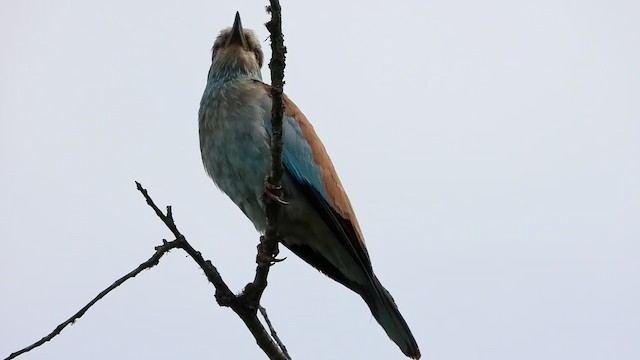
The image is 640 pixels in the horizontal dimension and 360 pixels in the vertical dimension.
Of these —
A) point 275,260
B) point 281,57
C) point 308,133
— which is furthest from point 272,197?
point 308,133

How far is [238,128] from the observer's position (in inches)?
237

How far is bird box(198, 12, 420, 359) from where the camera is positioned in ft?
19.4

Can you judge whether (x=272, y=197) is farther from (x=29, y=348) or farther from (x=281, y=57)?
(x=29, y=348)

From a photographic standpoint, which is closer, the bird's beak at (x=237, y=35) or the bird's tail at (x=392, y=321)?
the bird's tail at (x=392, y=321)

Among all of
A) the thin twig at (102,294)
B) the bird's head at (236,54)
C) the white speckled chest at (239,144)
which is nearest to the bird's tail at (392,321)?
the white speckled chest at (239,144)

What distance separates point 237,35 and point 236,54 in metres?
0.34

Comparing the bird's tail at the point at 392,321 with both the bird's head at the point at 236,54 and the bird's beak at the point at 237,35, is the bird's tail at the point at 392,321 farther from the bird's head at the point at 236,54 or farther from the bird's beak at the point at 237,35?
the bird's beak at the point at 237,35

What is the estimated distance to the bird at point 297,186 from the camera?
5922 mm

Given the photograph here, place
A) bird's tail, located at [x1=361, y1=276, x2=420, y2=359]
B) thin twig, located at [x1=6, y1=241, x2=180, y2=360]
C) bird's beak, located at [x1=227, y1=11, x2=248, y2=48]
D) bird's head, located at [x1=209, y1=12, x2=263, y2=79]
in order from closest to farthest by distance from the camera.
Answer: thin twig, located at [x1=6, y1=241, x2=180, y2=360]
bird's tail, located at [x1=361, y1=276, x2=420, y2=359]
bird's head, located at [x1=209, y1=12, x2=263, y2=79]
bird's beak, located at [x1=227, y1=11, x2=248, y2=48]

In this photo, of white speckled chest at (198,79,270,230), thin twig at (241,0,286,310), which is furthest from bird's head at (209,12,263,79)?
thin twig at (241,0,286,310)

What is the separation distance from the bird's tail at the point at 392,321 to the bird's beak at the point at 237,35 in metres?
2.52

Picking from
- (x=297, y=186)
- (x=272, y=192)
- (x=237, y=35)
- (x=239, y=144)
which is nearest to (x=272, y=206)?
(x=272, y=192)

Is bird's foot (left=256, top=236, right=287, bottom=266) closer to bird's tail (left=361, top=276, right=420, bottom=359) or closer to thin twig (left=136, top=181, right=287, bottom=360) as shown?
thin twig (left=136, top=181, right=287, bottom=360)

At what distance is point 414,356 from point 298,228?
1166mm
